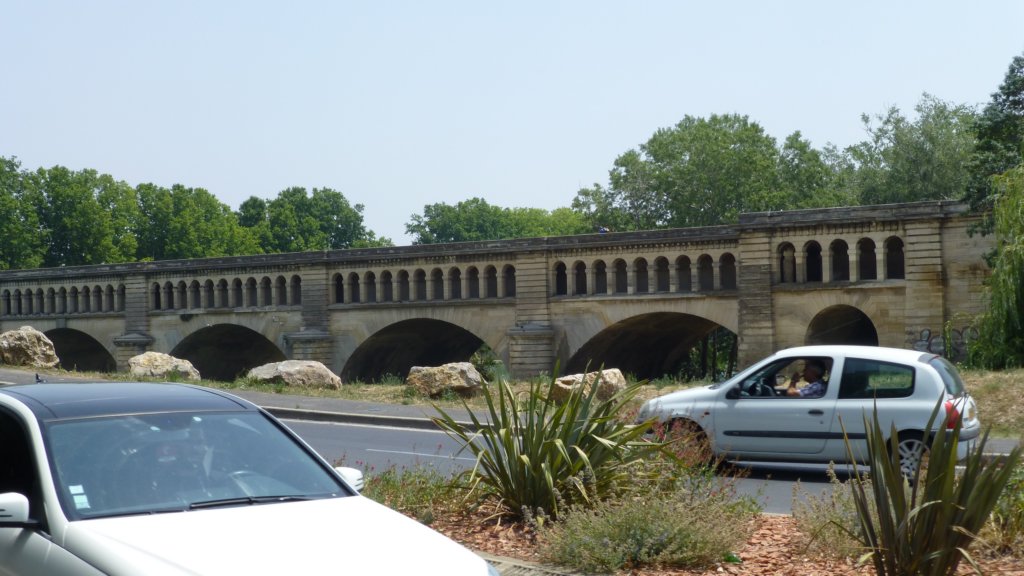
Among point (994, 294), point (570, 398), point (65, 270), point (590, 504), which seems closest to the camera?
point (590, 504)

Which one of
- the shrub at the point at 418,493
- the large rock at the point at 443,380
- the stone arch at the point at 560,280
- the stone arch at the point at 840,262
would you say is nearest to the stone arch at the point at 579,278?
the stone arch at the point at 560,280

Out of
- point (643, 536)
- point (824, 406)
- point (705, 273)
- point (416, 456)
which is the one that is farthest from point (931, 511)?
point (705, 273)

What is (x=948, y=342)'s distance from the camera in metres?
30.5

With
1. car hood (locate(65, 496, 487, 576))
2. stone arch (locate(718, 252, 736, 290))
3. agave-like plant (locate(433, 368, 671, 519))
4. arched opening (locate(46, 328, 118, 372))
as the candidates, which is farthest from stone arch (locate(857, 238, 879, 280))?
arched opening (locate(46, 328, 118, 372))

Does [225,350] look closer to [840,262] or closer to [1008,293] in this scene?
[840,262]

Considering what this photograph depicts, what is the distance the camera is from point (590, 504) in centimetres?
737

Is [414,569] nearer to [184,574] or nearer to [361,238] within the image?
[184,574]

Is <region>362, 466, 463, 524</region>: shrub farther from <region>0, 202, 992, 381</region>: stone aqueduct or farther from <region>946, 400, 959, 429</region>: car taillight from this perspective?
<region>0, 202, 992, 381</region>: stone aqueduct

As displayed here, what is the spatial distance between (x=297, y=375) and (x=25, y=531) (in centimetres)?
2155

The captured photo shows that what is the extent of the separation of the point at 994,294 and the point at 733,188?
1383 inches

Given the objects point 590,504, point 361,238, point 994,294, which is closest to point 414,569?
point 590,504

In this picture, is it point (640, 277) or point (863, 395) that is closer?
point (863, 395)

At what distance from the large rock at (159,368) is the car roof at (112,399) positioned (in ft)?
73.5

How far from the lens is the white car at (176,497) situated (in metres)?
4.31
